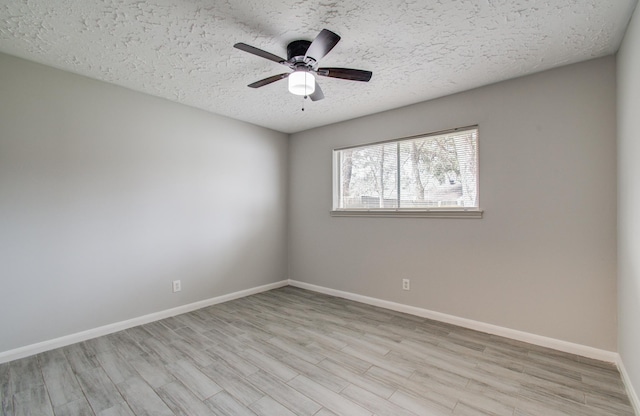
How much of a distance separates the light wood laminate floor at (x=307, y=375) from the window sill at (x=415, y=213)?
1.15m

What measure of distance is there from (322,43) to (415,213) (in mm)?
2171

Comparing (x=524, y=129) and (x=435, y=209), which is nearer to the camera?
(x=524, y=129)

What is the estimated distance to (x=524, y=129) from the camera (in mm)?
2680

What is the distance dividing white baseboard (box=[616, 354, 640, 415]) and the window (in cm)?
147

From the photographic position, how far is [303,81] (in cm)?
219

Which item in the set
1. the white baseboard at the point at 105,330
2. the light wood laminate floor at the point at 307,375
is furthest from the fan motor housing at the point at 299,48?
the white baseboard at the point at 105,330

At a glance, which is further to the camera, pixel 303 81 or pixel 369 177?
pixel 369 177

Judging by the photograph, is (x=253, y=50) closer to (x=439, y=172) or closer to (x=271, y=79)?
(x=271, y=79)

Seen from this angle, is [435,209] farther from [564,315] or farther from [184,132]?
[184,132]

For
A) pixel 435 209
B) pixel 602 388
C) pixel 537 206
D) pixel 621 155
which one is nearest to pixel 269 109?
pixel 435 209

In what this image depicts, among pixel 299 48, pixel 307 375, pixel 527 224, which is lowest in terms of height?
pixel 307 375

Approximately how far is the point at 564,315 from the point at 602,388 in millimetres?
620

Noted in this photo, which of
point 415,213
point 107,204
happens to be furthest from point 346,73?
point 107,204

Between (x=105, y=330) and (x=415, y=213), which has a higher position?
(x=415, y=213)
